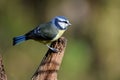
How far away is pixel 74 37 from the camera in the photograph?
8445mm

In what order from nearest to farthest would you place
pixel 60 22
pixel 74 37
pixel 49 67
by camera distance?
pixel 49 67, pixel 60 22, pixel 74 37

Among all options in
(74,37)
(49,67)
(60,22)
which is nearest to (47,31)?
(60,22)

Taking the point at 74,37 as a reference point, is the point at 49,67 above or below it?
above

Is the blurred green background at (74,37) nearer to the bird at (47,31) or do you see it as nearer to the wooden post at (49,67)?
the bird at (47,31)

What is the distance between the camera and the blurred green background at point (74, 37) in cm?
783

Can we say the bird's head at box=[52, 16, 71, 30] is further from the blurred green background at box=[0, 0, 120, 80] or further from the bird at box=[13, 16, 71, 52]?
the blurred green background at box=[0, 0, 120, 80]

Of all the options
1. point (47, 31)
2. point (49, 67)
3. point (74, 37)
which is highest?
point (49, 67)

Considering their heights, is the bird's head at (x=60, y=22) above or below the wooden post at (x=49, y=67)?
below

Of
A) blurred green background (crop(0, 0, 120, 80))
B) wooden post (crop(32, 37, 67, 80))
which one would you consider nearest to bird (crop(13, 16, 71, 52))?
wooden post (crop(32, 37, 67, 80))

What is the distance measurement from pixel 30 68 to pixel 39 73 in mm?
5193

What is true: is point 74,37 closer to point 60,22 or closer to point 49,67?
point 60,22

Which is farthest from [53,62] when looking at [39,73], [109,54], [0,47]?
[109,54]

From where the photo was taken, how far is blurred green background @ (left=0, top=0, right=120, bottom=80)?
25.7ft

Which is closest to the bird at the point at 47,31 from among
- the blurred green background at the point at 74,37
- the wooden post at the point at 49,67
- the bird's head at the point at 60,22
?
the bird's head at the point at 60,22
